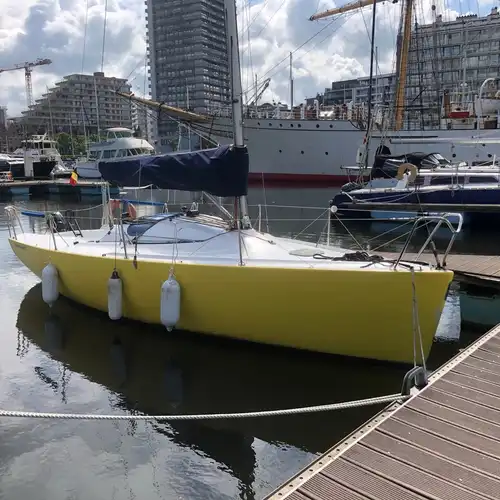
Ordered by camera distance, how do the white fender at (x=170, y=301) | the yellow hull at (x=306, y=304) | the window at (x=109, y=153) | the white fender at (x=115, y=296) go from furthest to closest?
the window at (x=109, y=153) → the white fender at (x=115, y=296) → the white fender at (x=170, y=301) → the yellow hull at (x=306, y=304)

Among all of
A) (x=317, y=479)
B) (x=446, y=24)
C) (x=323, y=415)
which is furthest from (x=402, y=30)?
(x=446, y=24)

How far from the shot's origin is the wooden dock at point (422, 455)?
3373mm

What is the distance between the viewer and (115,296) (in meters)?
8.05

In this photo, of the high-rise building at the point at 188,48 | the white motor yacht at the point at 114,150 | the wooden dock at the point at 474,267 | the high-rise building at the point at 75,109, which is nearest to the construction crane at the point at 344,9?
the high-rise building at the point at 188,48

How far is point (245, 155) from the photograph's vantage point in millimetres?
7500

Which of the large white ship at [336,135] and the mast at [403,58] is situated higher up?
the mast at [403,58]

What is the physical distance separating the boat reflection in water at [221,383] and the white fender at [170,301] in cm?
56

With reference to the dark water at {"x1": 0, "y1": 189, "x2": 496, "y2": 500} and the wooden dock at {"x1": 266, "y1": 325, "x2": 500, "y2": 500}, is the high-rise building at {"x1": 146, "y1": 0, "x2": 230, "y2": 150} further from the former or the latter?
the wooden dock at {"x1": 266, "y1": 325, "x2": 500, "y2": 500}

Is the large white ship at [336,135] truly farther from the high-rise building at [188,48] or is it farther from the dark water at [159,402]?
the dark water at [159,402]

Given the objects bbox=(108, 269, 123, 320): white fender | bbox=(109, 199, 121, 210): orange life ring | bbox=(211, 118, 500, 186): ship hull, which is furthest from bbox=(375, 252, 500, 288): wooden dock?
bbox=(211, 118, 500, 186): ship hull

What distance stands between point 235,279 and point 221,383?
1.38m

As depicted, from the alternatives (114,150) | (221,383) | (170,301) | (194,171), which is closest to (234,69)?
(194,171)

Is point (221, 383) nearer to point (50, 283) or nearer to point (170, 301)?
point (170, 301)

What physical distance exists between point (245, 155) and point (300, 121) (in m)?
30.6
